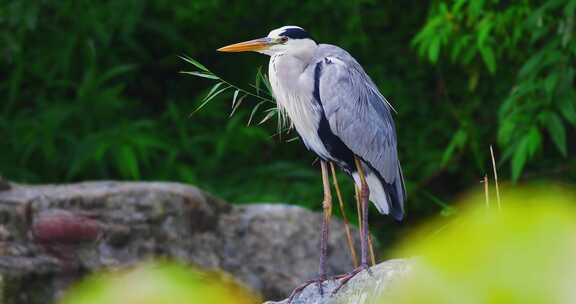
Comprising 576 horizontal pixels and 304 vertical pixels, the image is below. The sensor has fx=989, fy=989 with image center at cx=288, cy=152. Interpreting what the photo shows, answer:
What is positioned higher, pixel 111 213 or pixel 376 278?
pixel 376 278

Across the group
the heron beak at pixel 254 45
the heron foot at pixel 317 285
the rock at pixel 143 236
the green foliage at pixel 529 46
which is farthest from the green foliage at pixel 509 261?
the green foliage at pixel 529 46

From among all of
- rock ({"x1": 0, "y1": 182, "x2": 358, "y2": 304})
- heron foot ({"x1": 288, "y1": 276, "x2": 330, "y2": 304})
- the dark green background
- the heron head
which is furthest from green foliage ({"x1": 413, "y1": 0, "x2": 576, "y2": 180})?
heron foot ({"x1": 288, "y1": 276, "x2": 330, "y2": 304})

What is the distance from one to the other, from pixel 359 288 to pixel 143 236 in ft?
6.87

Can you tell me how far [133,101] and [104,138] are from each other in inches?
33.4

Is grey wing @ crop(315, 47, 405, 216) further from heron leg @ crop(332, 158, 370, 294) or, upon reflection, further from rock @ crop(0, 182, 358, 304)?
rock @ crop(0, 182, 358, 304)

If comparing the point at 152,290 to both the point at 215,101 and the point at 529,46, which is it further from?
the point at 215,101

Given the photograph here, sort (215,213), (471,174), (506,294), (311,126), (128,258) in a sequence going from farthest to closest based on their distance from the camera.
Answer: (471,174) < (215,213) < (128,258) < (311,126) < (506,294)

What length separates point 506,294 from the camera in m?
Result: 0.67

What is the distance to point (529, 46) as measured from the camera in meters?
5.37

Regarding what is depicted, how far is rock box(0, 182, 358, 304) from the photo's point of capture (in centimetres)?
408

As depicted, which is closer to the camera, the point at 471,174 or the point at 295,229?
the point at 295,229

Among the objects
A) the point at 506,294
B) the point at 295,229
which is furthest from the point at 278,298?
the point at 506,294

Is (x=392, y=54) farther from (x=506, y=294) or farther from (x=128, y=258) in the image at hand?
(x=506, y=294)

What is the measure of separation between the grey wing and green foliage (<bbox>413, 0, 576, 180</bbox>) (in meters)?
1.47
